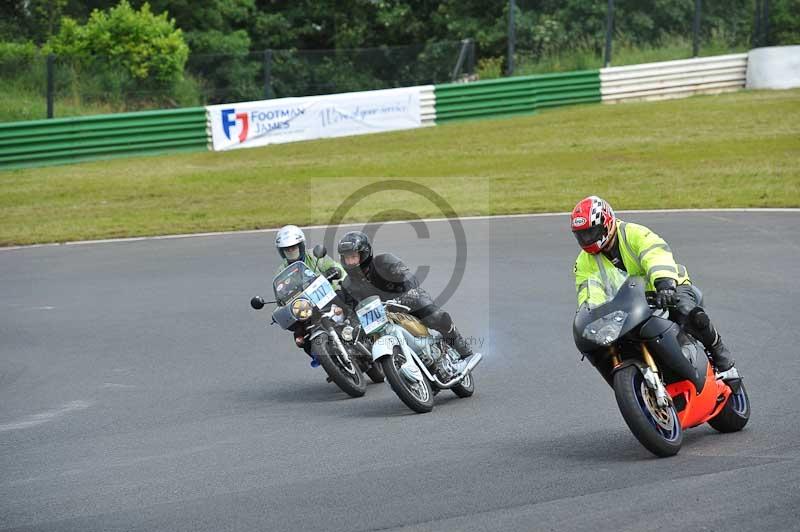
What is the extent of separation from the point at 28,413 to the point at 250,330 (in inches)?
146

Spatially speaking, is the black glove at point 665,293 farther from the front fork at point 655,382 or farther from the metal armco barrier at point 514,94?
the metal armco barrier at point 514,94

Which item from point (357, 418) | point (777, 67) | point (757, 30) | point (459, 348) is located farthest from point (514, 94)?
point (357, 418)

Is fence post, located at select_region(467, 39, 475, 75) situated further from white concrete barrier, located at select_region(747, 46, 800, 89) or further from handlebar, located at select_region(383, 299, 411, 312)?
handlebar, located at select_region(383, 299, 411, 312)

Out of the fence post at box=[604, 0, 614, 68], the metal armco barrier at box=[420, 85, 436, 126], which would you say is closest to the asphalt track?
the metal armco barrier at box=[420, 85, 436, 126]

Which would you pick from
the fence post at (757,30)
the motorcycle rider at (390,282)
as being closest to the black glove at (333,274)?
the motorcycle rider at (390,282)

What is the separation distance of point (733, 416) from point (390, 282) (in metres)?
3.14

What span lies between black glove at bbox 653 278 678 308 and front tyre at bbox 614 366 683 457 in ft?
1.39

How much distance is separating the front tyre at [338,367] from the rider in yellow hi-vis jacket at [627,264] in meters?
3.19

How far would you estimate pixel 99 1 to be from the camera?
139 ft

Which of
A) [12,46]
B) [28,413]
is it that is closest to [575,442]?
[28,413]

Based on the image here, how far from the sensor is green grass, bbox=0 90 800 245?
866 inches

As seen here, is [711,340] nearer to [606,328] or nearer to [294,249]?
[606,328]

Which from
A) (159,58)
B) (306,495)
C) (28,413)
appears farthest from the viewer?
(159,58)

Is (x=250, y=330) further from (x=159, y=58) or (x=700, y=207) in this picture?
(x=159, y=58)
